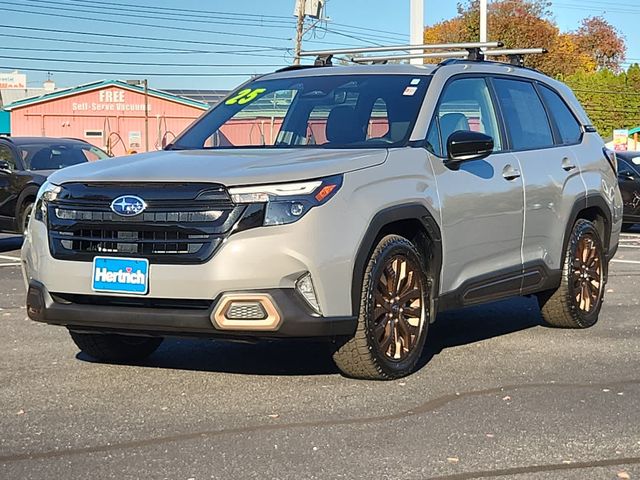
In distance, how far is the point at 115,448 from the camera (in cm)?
481

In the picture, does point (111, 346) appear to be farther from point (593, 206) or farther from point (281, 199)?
point (593, 206)

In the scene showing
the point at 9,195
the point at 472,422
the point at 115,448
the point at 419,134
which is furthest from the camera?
the point at 9,195

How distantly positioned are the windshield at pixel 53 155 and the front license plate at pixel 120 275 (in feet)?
31.7

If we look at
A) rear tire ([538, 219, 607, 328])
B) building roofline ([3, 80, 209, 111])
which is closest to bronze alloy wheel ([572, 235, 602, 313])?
rear tire ([538, 219, 607, 328])

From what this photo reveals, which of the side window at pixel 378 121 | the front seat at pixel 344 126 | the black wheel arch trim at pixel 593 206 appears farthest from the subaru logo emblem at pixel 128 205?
the black wheel arch trim at pixel 593 206

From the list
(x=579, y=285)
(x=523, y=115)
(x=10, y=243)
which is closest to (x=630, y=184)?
(x=10, y=243)

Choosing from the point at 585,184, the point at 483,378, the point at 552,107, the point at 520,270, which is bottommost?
the point at 483,378

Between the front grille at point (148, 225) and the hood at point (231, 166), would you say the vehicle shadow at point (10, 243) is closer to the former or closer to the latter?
the hood at point (231, 166)

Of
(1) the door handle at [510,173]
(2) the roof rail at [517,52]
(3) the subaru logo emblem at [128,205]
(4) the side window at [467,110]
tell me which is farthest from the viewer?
(2) the roof rail at [517,52]

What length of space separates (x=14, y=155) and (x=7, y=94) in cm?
7268

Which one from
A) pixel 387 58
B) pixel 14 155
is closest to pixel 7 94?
pixel 14 155

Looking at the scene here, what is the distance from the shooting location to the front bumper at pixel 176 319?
5.60 meters

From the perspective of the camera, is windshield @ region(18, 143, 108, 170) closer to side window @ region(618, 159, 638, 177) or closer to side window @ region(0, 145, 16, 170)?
side window @ region(0, 145, 16, 170)

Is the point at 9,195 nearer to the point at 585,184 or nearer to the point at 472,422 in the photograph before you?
the point at 585,184
